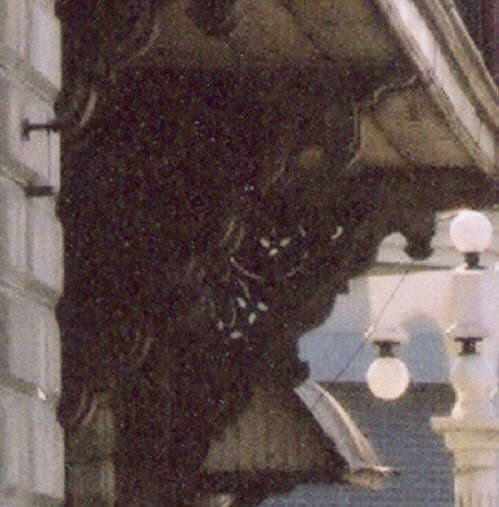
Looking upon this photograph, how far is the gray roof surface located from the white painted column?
25.6 ft

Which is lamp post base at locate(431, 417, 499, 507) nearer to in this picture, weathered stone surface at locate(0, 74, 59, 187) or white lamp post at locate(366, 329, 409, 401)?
white lamp post at locate(366, 329, 409, 401)

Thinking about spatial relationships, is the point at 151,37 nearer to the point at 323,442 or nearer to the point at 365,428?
the point at 323,442

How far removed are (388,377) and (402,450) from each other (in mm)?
6386

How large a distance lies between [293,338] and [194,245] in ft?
7.29

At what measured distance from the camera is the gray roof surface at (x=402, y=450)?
938 inches

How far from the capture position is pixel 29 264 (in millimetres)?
7336

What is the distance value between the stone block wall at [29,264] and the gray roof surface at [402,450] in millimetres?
16200

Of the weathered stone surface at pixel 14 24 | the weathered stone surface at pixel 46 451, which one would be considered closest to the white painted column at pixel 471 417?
the weathered stone surface at pixel 46 451

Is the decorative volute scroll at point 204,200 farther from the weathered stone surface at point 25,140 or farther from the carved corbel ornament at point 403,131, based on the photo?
the weathered stone surface at point 25,140

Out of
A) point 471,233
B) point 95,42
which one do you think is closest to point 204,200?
Answer: point 95,42

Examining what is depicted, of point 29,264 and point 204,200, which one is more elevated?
point 204,200

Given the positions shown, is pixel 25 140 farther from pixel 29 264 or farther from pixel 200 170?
pixel 200 170

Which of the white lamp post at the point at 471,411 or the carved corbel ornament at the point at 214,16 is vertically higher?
the carved corbel ornament at the point at 214,16

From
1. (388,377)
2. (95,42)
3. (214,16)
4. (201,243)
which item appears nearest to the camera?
(95,42)
